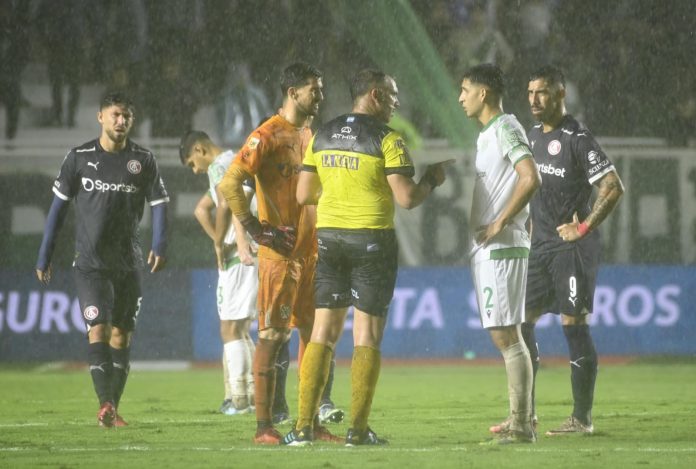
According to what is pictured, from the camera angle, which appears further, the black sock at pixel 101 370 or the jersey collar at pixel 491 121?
the black sock at pixel 101 370

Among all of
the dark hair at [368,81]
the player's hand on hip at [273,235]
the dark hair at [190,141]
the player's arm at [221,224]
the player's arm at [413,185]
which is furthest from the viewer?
the dark hair at [190,141]

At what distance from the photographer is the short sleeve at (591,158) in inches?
324

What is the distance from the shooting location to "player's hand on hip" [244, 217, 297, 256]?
7.61 meters

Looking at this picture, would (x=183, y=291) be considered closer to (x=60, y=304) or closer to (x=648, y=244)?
(x=60, y=304)

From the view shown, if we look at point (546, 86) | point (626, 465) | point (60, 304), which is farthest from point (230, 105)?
point (626, 465)

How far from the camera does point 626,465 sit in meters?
6.68

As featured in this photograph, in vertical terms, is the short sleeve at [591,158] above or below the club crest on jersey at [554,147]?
below

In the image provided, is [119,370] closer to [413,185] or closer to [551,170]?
[413,185]

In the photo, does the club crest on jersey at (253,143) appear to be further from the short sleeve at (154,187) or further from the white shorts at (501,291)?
the short sleeve at (154,187)

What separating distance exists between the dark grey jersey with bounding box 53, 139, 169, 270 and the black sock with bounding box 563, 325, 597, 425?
3162mm

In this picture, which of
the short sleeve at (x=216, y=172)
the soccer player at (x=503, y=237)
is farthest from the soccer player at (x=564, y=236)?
the short sleeve at (x=216, y=172)

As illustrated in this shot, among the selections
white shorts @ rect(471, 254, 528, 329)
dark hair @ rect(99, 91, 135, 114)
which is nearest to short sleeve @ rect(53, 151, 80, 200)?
dark hair @ rect(99, 91, 135, 114)

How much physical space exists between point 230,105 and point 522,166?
11.0 meters

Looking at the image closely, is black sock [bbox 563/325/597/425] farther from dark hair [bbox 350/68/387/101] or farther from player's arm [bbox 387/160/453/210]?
dark hair [bbox 350/68/387/101]
